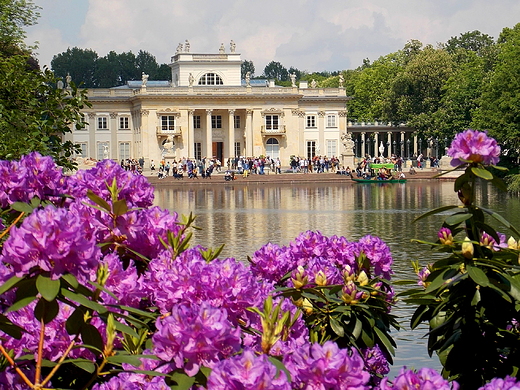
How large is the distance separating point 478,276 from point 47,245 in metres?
2.22

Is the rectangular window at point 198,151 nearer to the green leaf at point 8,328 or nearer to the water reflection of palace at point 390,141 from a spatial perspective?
the water reflection of palace at point 390,141

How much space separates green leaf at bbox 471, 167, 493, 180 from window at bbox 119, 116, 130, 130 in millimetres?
81876

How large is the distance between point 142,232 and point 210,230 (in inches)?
868

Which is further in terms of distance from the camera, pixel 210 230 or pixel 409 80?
pixel 409 80

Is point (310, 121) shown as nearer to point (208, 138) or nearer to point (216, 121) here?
point (216, 121)

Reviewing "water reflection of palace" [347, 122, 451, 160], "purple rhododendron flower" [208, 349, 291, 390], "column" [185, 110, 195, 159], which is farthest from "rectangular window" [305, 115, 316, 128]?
"purple rhododendron flower" [208, 349, 291, 390]

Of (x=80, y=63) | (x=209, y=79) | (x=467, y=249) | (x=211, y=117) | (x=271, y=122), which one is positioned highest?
(x=80, y=63)

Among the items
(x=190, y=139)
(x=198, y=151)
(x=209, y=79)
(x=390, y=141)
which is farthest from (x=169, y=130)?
(x=390, y=141)

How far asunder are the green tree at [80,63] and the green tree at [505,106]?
104 metres

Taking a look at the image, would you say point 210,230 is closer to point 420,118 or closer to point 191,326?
point 191,326

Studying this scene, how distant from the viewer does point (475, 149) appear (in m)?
4.65

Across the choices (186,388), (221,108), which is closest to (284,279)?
(186,388)

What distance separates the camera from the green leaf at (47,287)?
10.2 ft

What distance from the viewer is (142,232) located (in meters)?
5.00
